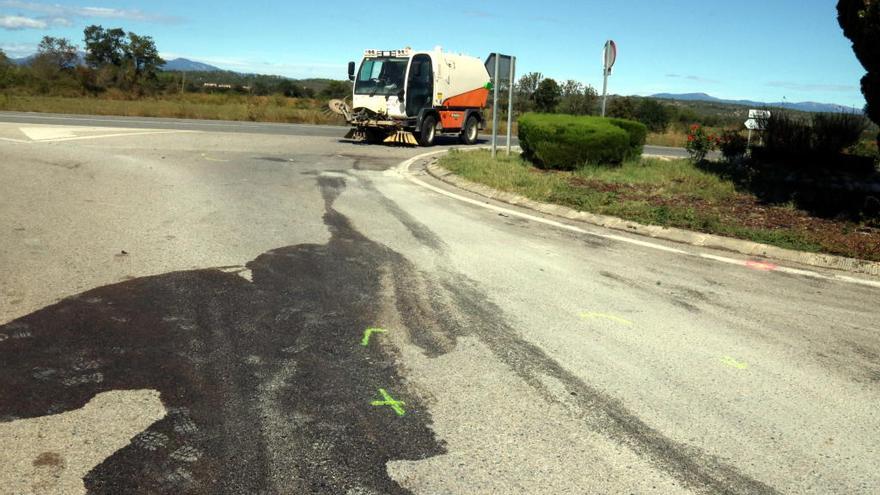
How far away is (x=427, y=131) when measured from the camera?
20.4 m

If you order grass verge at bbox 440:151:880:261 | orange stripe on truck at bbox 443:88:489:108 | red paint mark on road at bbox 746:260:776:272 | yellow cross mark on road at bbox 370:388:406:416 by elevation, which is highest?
orange stripe on truck at bbox 443:88:489:108

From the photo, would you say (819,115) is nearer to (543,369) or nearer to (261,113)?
(543,369)

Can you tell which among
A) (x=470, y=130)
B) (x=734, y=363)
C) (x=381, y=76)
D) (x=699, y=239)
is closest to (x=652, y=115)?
(x=470, y=130)

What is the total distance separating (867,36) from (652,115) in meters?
40.9

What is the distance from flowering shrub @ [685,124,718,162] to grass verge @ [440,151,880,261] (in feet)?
2.53

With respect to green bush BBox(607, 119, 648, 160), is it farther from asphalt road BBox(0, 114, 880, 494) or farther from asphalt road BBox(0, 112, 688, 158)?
asphalt road BBox(0, 114, 880, 494)

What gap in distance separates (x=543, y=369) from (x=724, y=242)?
4.57 metres

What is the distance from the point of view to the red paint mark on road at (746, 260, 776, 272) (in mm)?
6617

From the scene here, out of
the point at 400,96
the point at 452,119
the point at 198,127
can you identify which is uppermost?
the point at 400,96

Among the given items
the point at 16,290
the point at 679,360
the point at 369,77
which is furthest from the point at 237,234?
the point at 369,77

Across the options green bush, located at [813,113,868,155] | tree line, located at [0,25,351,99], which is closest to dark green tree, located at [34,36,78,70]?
tree line, located at [0,25,351,99]

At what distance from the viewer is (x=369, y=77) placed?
20.0 m

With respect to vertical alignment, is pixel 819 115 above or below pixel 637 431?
above

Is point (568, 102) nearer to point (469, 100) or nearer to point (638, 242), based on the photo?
point (469, 100)
